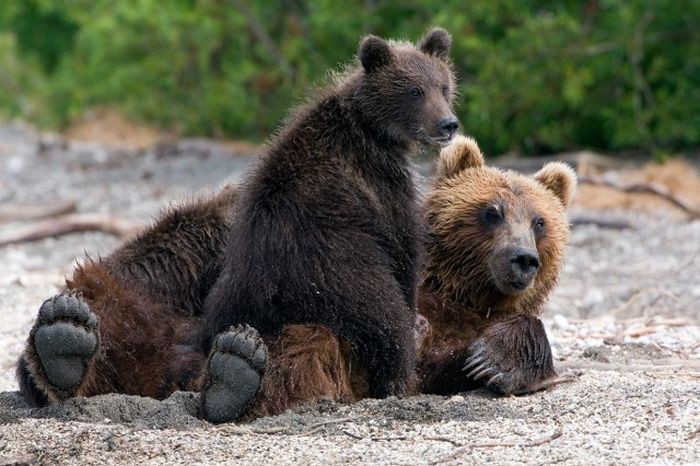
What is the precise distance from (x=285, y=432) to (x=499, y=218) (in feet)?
6.23

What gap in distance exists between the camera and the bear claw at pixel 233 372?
4699 mm

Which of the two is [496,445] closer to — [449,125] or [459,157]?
[449,125]

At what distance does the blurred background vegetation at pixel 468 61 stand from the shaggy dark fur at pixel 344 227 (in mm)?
7660

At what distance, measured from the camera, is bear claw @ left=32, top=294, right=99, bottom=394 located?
4781 mm

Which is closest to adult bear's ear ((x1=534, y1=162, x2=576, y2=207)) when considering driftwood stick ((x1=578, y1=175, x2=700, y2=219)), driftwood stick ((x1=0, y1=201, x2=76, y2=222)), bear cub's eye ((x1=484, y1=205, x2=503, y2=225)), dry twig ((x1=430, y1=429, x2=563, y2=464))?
bear cub's eye ((x1=484, y1=205, x2=503, y2=225))

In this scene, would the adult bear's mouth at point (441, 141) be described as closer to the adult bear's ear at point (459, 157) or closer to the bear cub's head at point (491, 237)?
the bear cub's head at point (491, 237)

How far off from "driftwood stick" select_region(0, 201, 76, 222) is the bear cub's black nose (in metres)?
8.42

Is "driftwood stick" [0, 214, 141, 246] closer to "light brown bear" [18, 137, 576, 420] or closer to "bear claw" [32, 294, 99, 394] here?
"light brown bear" [18, 137, 576, 420]

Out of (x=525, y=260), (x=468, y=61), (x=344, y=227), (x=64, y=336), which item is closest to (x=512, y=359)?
(x=525, y=260)

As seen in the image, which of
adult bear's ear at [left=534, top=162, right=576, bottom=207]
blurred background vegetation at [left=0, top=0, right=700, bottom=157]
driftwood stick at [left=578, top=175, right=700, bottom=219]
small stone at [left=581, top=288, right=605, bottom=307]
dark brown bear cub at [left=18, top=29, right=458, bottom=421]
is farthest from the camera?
blurred background vegetation at [left=0, top=0, right=700, bottom=157]

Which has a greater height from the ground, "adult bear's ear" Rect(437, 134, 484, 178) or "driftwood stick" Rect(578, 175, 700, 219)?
"adult bear's ear" Rect(437, 134, 484, 178)

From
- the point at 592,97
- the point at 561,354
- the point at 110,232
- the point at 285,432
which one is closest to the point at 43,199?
the point at 110,232

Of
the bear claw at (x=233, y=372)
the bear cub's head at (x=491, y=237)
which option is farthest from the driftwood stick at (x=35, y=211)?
the bear claw at (x=233, y=372)

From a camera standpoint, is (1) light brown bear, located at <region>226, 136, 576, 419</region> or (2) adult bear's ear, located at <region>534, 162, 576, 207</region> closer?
(1) light brown bear, located at <region>226, 136, 576, 419</region>
